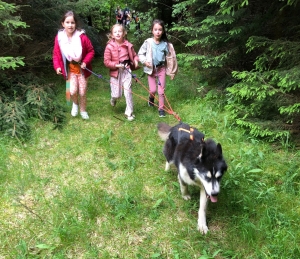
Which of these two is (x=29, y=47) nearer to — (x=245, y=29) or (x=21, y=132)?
(x=21, y=132)

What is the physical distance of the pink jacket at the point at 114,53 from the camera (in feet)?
19.2

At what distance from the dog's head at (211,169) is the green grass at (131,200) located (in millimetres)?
630

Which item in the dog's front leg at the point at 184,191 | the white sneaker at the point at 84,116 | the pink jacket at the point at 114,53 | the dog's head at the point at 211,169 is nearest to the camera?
the dog's head at the point at 211,169

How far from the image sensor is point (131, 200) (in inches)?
144

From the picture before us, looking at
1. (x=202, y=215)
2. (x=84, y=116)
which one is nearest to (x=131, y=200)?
(x=202, y=215)

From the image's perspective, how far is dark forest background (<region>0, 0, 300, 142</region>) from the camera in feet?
14.8

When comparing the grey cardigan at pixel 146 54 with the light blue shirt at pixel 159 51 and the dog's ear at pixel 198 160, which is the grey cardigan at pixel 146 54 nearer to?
the light blue shirt at pixel 159 51

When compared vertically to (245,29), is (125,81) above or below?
below

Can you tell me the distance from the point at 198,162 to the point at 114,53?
365 centimetres

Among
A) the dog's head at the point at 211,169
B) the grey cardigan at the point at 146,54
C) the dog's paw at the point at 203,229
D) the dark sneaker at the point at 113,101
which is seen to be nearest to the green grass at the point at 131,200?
the dog's paw at the point at 203,229

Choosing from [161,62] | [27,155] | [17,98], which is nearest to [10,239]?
[27,155]

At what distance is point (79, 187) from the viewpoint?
12.9ft

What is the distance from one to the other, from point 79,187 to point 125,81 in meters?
2.85

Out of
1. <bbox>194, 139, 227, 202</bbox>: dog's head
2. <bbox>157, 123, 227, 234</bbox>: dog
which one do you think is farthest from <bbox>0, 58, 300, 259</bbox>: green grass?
<bbox>194, 139, 227, 202</bbox>: dog's head
